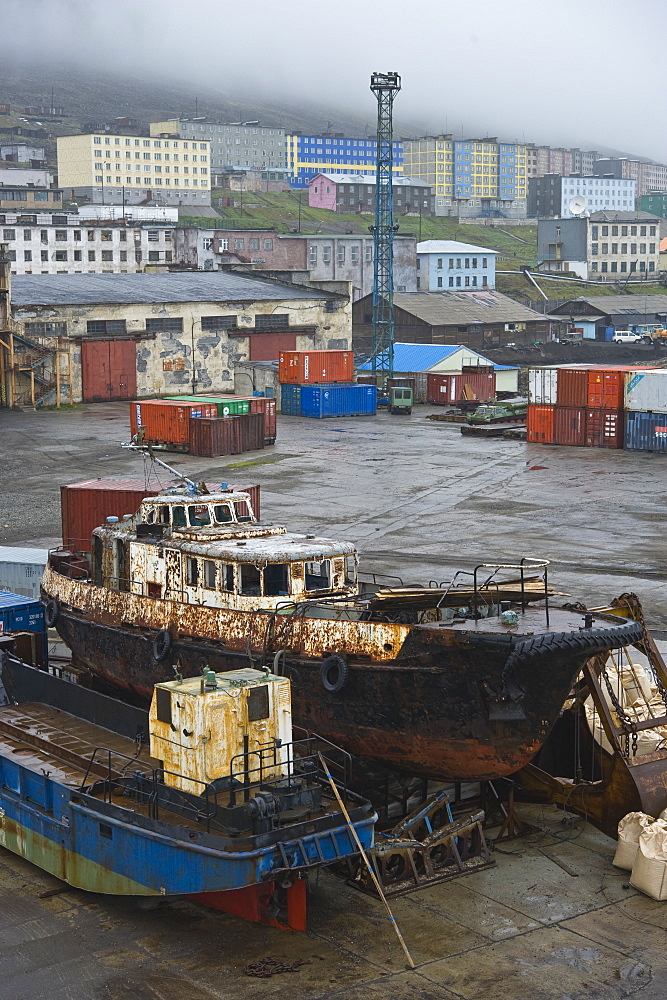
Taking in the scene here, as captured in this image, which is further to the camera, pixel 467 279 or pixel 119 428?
pixel 467 279

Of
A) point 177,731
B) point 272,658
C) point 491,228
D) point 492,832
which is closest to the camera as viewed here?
point 177,731

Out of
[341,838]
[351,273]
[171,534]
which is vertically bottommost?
[341,838]

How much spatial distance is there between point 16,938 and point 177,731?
2.99 metres

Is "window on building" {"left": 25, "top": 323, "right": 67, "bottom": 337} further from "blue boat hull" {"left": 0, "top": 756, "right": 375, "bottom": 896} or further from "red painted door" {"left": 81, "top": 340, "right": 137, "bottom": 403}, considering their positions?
"blue boat hull" {"left": 0, "top": 756, "right": 375, "bottom": 896}

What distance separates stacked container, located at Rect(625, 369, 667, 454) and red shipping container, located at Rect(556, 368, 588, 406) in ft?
6.76

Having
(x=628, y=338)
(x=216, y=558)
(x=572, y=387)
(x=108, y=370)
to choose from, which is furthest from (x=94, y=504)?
(x=628, y=338)

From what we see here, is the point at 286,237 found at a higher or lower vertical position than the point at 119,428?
higher

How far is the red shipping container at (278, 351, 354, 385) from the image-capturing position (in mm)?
66938

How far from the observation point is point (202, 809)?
47.3ft

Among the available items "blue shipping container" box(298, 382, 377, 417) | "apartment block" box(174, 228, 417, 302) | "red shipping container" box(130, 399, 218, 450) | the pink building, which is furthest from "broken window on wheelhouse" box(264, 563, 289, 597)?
the pink building

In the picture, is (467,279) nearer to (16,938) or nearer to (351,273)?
(351,273)

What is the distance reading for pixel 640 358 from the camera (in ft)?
313

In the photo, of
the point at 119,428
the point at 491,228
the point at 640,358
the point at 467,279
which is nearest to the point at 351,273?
the point at 467,279

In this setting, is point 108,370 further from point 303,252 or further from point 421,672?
point 421,672
